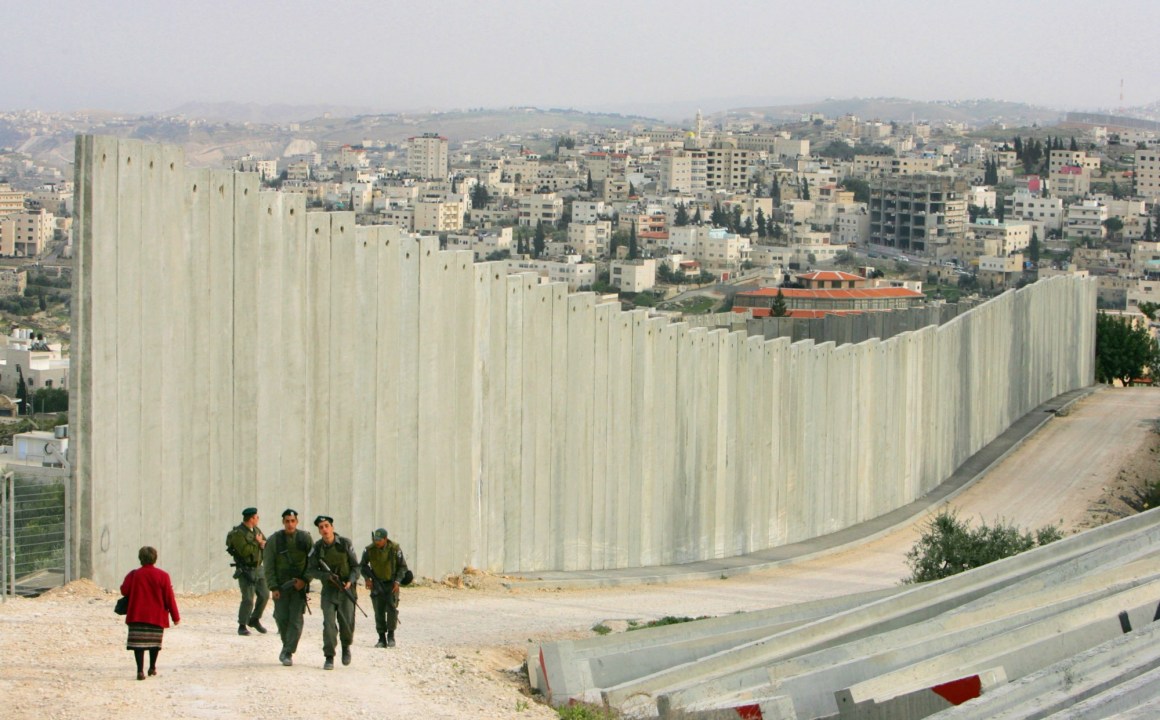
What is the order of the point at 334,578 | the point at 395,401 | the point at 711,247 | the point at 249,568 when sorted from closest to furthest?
1. the point at 334,578
2. the point at 249,568
3. the point at 395,401
4. the point at 711,247

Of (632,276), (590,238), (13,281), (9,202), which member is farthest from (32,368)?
(590,238)

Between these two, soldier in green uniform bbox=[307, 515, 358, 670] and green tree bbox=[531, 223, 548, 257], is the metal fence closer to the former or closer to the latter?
soldier in green uniform bbox=[307, 515, 358, 670]

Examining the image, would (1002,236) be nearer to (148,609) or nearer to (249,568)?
(249,568)

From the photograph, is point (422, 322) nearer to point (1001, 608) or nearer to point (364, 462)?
point (364, 462)

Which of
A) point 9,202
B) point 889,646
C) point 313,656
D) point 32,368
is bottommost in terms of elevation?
point 32,368

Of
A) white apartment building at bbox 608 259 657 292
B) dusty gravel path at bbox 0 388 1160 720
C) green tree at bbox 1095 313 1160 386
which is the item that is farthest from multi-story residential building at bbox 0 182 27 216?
dusty gravel path at bbox 0 388 1160 720

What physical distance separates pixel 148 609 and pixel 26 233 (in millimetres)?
110654

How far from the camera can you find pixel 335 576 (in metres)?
10.8

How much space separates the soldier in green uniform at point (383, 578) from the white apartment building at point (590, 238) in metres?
172

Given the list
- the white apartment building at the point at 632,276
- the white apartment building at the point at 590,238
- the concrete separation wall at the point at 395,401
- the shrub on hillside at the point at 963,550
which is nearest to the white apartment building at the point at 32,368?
the concrete separation wall at the point at 395,401

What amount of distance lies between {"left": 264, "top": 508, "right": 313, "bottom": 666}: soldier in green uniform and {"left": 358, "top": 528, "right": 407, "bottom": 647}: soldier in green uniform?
0.76 meters

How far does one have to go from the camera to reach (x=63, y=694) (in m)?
9.77

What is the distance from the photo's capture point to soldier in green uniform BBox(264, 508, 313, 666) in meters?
10.8

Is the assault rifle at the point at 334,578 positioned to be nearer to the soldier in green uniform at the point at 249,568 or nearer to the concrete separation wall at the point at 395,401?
the soldier in green uniform at the point at 249,568
